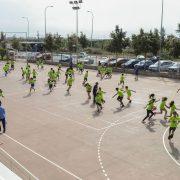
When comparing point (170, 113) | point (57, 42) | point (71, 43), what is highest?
point (57, 42)

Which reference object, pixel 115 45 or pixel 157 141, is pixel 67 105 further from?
pixel 115 45

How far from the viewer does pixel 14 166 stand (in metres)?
13.7

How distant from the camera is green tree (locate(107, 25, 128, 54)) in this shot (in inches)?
1927

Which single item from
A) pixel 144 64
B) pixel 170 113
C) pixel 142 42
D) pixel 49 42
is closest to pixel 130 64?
pixel 144 64

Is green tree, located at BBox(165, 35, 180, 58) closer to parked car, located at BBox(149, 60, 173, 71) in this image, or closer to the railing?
parked car, located at BBox(149, 60, 173, 71)

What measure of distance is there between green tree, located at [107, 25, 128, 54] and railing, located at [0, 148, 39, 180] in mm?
35443

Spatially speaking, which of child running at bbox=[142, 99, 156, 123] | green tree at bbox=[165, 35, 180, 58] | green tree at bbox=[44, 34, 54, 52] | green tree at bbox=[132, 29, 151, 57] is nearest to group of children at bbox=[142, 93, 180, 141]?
child running at bbox=[142, 99, 156, 123]

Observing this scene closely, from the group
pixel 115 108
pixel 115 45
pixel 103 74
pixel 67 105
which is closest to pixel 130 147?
pixel 115 108

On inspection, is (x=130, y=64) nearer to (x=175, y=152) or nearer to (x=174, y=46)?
(x=174, y=46)

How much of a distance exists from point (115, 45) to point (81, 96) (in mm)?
23561

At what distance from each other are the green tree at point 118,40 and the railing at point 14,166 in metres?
35.4

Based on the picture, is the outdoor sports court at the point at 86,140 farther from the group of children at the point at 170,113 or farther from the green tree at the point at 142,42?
the green tree at the point at 142,42

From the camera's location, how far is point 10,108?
23.9 metres

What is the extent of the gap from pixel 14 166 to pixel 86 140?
415 centimetres
